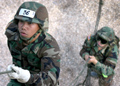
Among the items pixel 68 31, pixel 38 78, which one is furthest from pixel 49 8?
pixel 38 78

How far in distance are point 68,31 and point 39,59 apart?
2806 millimetres

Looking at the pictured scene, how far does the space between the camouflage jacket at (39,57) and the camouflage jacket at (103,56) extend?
1.39 m

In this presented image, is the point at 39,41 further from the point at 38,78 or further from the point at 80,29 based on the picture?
the point at 80,29

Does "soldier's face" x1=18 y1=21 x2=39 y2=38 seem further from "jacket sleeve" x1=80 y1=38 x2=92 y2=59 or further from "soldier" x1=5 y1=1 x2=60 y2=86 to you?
"jacket sleeve" x1=80 y1=38 x2=92 y2=59

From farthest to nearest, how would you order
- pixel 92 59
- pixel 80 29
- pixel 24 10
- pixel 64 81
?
pixel 80 29 → pixel 64 81 → pixel 92 59 → pixel 24 10

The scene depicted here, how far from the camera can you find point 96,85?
4.55 meters

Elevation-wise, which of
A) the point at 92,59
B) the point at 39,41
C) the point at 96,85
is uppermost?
the point at 39,41

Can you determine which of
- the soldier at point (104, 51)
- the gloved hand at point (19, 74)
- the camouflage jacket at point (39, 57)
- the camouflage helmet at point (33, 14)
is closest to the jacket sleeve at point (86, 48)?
the soldier at point (104, 51)

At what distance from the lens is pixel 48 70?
2037 mm

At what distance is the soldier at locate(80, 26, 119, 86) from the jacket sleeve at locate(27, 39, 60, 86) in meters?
1.32

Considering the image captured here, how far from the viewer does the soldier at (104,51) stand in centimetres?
330

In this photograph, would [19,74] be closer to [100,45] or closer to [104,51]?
[100,45]

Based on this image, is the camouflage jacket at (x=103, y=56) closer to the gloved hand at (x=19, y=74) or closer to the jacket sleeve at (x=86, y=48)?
the jacket sleeve at (x=86, y=48)

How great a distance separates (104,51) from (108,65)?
0.30 m
